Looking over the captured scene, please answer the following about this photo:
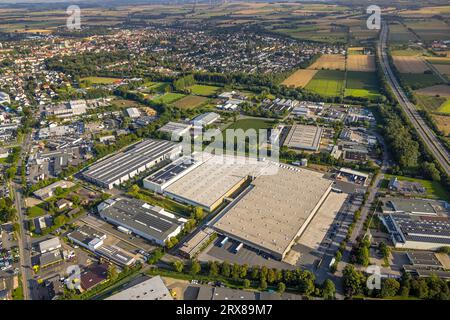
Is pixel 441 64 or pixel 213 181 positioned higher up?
pixel 441 64

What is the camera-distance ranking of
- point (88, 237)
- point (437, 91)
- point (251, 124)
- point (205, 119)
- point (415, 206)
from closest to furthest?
point (88, 237), point (415, 206), point (251, 124), point (205, 119), point (437, 91)

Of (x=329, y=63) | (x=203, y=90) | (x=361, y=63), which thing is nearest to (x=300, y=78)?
(x=329, y=63)

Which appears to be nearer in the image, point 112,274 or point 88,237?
point 112,274

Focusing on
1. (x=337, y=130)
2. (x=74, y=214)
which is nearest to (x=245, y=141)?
(x=337, y=130)

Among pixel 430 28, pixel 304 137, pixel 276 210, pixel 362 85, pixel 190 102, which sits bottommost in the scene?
pixel 276 210

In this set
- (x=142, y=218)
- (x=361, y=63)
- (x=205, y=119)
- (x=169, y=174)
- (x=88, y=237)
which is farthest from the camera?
(x=361, y=63)

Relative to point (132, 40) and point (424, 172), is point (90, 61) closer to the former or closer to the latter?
point (132, 40)

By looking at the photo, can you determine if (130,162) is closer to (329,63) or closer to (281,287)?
(281,287)
